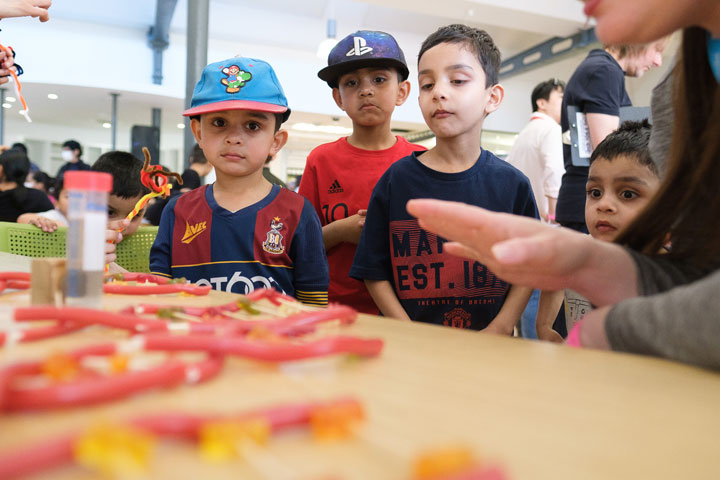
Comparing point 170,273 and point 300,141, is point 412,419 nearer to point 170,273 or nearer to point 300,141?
point 170,273

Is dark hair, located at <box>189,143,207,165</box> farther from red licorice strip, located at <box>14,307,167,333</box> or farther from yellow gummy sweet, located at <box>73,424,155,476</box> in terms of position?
yellow gummy sweet, located at <box>73,424,155,476</box>

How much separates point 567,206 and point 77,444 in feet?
5.88

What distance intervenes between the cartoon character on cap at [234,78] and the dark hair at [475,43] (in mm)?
459

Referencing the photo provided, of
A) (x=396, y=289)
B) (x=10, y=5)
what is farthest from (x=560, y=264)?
(x=10, y=5)

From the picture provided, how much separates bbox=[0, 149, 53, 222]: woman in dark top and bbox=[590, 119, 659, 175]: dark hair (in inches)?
107

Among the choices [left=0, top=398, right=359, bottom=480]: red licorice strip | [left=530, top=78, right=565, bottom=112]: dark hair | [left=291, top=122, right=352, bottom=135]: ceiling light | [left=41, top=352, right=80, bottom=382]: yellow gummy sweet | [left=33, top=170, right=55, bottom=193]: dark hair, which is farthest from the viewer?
[left=291, top=122, right=352, bottom=135]: ceiling light

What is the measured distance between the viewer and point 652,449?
29cm

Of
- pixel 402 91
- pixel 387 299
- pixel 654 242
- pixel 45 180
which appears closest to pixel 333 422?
pixel 654 242

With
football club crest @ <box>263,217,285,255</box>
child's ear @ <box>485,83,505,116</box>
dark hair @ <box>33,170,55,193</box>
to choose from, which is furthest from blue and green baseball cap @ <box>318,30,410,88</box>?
dark hair @ <box>33,170,55,193</box>

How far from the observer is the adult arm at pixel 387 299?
1.25m

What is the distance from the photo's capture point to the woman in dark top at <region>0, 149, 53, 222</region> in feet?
9.39

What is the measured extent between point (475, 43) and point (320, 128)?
850 centimetres

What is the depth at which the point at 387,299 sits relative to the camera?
1285 mm

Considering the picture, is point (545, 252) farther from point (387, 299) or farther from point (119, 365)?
point (387, 299)
